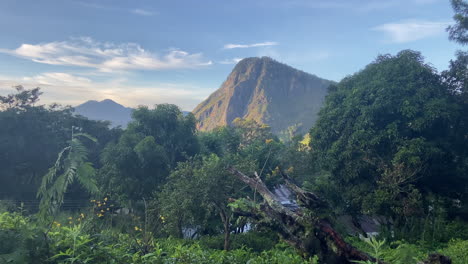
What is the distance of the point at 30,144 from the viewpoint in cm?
2120

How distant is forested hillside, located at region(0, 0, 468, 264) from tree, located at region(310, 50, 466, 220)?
5 cm

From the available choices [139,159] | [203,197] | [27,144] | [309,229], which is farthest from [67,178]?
[27,144]

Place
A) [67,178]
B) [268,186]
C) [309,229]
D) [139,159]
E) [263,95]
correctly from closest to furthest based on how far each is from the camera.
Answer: [67,178], [309,229], [268,186], [139,159], [263,95]

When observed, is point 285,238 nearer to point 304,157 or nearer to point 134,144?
point 134,144

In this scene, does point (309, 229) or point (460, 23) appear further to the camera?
point (460, 23)

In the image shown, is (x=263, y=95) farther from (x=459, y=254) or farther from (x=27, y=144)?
(x=459, y=254)

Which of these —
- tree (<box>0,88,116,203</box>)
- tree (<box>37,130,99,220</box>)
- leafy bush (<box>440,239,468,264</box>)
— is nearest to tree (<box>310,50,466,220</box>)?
leafy bush (<box>440,239,468,264</box>)

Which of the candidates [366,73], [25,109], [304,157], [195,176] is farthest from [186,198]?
[25,109]

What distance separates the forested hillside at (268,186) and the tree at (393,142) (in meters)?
0.05

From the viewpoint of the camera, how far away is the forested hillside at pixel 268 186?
387 cm

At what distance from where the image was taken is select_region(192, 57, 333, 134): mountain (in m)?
152

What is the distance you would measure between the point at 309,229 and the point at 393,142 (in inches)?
339

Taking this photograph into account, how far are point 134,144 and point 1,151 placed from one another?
9318 mm

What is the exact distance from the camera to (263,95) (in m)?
162
